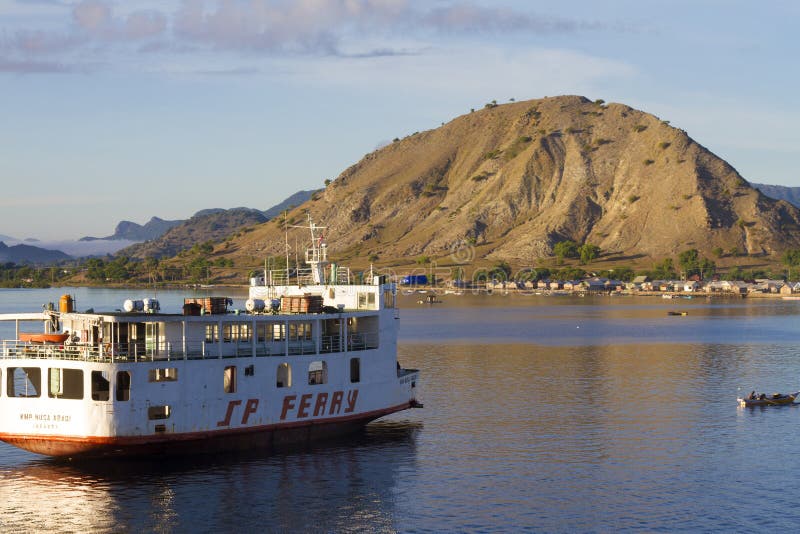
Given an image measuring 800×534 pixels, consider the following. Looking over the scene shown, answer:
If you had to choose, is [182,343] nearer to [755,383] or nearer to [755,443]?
[755,443]

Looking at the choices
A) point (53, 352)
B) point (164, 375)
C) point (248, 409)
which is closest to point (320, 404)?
point (248, 409)

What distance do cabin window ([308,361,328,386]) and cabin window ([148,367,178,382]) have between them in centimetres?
756

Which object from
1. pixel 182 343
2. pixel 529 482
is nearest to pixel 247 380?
pixel 182 343

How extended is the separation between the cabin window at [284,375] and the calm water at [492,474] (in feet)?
11.6

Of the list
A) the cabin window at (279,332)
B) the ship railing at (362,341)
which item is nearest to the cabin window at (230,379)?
the cabin window at (279,332)

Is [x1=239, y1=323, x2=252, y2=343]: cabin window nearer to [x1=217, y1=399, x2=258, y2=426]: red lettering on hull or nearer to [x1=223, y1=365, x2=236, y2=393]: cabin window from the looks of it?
[x1=223, y1=365, x2=236, y2=393]: cabin window

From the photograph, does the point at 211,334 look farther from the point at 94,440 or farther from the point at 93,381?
the point at 94,440

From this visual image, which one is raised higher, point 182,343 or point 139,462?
point 182,343

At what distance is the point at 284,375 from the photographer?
1940 inches

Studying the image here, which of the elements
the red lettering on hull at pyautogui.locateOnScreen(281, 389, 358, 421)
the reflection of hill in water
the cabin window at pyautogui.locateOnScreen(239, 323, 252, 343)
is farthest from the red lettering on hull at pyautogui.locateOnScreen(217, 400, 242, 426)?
the cabin window at pyautogui.locateOnScreen(239, 323, 252, 343)

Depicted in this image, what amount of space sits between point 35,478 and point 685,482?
3076 cm

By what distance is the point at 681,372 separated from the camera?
290 ft

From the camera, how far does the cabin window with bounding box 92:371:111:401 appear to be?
43181 mm

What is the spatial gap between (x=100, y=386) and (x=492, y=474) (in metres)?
19.1
